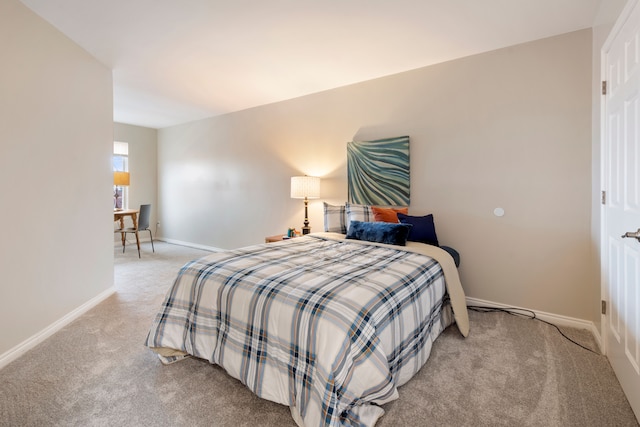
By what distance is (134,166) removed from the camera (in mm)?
5898

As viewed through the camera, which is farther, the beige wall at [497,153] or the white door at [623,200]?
the beige wall at [497,153]

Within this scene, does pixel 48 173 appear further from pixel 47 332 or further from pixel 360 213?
pixel 360 213

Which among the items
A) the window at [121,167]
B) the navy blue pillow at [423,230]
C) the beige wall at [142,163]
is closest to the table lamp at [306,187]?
the navy blue pillow at [423,230]

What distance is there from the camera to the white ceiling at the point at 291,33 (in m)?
2.14

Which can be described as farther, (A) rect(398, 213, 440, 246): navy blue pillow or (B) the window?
(B) the window

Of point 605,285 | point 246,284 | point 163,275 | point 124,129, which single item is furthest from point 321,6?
point 124,129

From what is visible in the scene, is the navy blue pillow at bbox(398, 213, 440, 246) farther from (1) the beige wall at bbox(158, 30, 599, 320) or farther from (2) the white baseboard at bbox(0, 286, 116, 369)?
(2) the white baseboard at bbox(0, 286, 116, 369)

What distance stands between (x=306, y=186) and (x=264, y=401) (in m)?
2.49

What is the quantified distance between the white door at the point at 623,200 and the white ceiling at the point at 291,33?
0.69m

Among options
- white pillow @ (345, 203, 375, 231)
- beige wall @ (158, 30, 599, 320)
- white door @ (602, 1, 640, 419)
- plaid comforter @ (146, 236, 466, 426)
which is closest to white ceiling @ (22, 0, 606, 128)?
beige wall @ (158, 30, 599, 320)

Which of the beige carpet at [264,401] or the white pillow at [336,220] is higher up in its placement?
the white pillow at [336,220]

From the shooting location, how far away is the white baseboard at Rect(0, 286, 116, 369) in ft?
6.36

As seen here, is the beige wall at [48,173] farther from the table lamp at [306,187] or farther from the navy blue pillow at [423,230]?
the navy blue pillow at [423,230]

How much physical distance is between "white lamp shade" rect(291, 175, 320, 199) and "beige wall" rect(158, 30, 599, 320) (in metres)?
0.22
